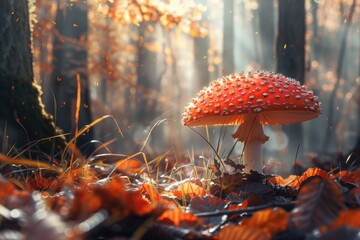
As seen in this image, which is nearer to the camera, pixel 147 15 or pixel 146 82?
pixel 147 15

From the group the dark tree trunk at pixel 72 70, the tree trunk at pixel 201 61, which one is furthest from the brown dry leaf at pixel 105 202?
the tree trunk at pixel 201 61

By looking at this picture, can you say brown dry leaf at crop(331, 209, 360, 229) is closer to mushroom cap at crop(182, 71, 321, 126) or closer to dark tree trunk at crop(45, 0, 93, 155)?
mushroom cap at crop(182, 71, 321, 126)

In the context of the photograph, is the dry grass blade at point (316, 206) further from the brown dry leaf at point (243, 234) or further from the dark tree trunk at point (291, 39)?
the dark tree trunk at point (291, 39)

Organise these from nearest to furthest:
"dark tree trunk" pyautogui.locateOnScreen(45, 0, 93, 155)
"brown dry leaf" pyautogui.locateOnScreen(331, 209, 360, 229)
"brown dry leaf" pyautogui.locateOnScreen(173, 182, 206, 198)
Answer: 1. "brown dry leaf" pyautogui.locateOnScreen(331, 209, 360, 229)
2. "brown dry leaf" pyautogui.locateOnScreen(173, 182, 206, 198)
3. "dark tree trunk" pyautogui.locateOnScreen(45, 0, 93, 155)

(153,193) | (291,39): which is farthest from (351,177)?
(291,39)

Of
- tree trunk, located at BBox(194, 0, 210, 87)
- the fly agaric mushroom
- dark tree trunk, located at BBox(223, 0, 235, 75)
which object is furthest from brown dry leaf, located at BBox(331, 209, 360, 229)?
tree trunk, located at BBox(194, 0, 210, 87)

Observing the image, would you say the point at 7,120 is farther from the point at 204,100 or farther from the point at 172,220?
the point at 172,220

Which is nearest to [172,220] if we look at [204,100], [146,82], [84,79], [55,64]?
[204,100]
